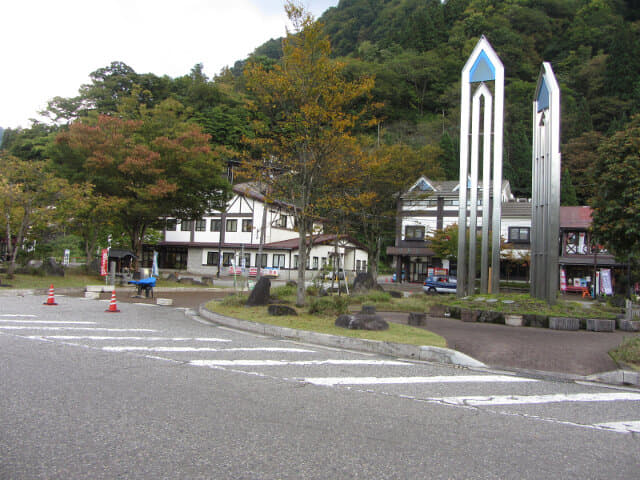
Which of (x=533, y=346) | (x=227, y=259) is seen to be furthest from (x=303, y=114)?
(x=227, y=259)

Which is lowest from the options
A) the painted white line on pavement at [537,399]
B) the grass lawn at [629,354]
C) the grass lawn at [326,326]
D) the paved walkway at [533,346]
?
the painted white line on pavement at [537,399]

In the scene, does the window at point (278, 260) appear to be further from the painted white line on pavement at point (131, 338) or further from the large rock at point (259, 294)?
the painted white line on pavement at point (131, 338)

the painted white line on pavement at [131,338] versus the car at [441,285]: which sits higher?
the car at [441,285]

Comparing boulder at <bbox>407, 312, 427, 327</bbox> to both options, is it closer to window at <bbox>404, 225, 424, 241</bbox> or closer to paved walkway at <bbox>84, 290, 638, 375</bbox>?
paved walkway at <bbox>84, 290, 638, 375</bbox>

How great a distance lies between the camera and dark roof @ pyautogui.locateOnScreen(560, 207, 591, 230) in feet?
122

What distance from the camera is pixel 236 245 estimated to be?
44.7 metres

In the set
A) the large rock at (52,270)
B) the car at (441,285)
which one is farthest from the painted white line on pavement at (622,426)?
the car at (441,285)

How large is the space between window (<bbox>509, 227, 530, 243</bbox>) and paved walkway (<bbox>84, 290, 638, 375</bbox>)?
28.7m

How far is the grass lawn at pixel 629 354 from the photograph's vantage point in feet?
26.1

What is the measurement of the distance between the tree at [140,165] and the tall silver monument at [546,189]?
1951cm

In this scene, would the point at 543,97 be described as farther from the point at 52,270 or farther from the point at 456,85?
the point at 456,85

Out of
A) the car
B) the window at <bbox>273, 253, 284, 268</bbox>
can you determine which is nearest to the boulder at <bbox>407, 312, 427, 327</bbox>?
the car

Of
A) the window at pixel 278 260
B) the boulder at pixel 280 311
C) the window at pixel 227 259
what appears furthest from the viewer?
the window at pixel 227 259

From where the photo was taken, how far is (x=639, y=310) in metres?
15.9
